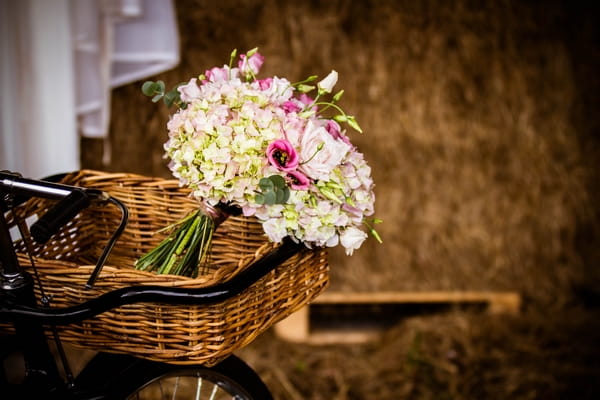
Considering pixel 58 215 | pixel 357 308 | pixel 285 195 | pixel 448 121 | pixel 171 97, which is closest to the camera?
pixel 58 215

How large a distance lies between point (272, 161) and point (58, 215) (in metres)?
0.28

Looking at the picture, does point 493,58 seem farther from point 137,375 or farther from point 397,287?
point 137,375

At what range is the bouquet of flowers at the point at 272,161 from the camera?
2.73 ft

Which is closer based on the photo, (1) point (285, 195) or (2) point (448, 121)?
(1) point (285, 195)

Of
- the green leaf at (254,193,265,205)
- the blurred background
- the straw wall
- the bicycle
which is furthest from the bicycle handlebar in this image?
the straw wall

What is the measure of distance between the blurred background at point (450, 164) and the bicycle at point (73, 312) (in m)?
0.97

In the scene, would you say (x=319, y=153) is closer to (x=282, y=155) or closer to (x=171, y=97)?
(x=282, y=155)

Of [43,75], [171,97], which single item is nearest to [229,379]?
[171,97]

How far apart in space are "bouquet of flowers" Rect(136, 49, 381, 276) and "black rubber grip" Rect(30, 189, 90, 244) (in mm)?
169

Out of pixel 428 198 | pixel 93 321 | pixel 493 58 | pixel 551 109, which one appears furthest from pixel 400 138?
pixel 93 321

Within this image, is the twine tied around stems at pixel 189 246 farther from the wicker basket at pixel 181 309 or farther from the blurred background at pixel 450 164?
the blurred background at pixel 450 164

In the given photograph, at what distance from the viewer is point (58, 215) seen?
72 cm

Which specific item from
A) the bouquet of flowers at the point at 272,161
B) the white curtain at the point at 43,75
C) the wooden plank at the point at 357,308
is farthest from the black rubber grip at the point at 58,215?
the wooden plank at the point at 357,308

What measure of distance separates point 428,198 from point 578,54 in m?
0.72
